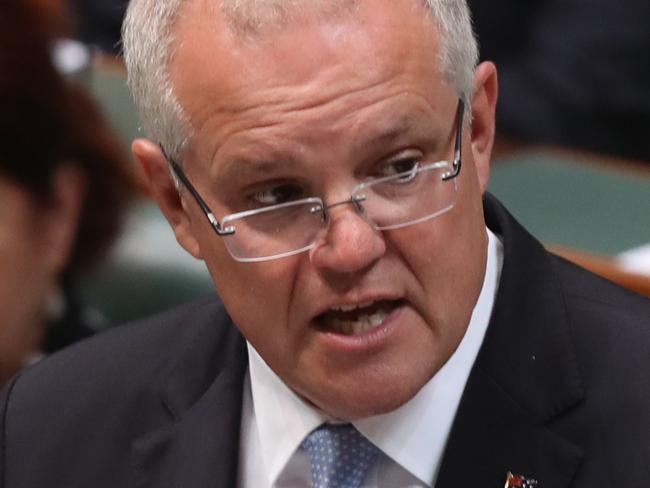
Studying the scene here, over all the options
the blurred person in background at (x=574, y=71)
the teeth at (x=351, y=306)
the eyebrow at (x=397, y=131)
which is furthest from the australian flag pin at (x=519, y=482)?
the blurred person in background at (x=574, y=71)

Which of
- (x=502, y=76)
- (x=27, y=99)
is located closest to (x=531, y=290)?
(x=27, y=99)

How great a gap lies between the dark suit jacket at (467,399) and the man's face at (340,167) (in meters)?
0.11

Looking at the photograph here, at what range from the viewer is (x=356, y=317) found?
4.73ft

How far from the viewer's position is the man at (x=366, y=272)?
1.40 metres

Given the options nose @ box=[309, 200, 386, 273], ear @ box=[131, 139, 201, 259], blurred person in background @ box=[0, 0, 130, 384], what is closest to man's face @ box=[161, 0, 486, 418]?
nose @ box=[309, 200, 386, 273]

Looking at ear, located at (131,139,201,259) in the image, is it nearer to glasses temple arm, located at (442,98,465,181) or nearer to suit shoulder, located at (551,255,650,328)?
glasses temple arm, located at (442,98,465,181)

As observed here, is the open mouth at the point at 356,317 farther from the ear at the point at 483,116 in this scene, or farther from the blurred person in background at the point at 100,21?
the blurred person in background at the point at 100,21

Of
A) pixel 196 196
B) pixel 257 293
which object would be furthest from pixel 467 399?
pixel 196 196

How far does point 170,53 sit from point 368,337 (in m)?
0.35

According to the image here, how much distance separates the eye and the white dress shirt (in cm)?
27

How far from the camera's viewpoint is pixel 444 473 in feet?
5.02

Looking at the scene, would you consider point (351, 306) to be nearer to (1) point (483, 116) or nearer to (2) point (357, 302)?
(2) point (357, 302)

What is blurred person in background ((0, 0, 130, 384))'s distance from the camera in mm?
2314

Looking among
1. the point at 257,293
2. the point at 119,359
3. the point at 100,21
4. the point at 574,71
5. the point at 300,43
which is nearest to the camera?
the point at 300,43
